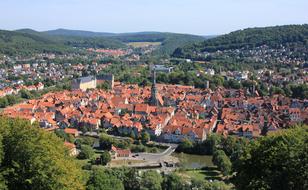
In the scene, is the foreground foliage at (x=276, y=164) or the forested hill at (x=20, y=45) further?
the forested hill at (x=20, y=45)

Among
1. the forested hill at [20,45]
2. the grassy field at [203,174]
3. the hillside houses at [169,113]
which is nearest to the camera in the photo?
the grassy field at [203,174]

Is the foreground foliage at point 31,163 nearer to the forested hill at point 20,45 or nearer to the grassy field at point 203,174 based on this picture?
the grassy field at point 203,174

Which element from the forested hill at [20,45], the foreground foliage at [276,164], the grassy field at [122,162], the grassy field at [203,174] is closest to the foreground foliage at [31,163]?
the foreground foliage at [276,164]

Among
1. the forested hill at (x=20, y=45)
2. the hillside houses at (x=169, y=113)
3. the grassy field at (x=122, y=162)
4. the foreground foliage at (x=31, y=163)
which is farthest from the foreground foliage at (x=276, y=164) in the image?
the forested hill at (x=20, y=45)

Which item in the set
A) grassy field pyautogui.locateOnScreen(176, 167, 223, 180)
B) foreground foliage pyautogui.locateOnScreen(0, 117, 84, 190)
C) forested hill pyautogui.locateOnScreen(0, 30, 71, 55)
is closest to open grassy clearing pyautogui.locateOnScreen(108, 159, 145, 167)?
grassy field pyautogui.locateOnScreen(176, 167, 223, 180)

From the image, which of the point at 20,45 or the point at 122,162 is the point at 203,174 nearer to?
the point at 122,162

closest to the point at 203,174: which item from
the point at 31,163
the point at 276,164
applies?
the point at 276,164

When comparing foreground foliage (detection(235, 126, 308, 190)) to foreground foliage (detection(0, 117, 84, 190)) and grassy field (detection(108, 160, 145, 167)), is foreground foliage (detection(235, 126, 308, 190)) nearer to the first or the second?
foreground foliage (detection(0, 117, 84, 190))

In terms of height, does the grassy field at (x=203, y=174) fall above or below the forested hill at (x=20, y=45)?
below

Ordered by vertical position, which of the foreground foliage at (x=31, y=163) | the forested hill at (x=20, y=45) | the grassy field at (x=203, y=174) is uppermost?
the foreground foliage at (x=31, y=163)

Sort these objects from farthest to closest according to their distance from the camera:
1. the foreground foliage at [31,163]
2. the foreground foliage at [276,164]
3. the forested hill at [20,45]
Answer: the forested hill at [20,45] < the foreground foliage at [31,163] < the foreground foliage at [276,164]
